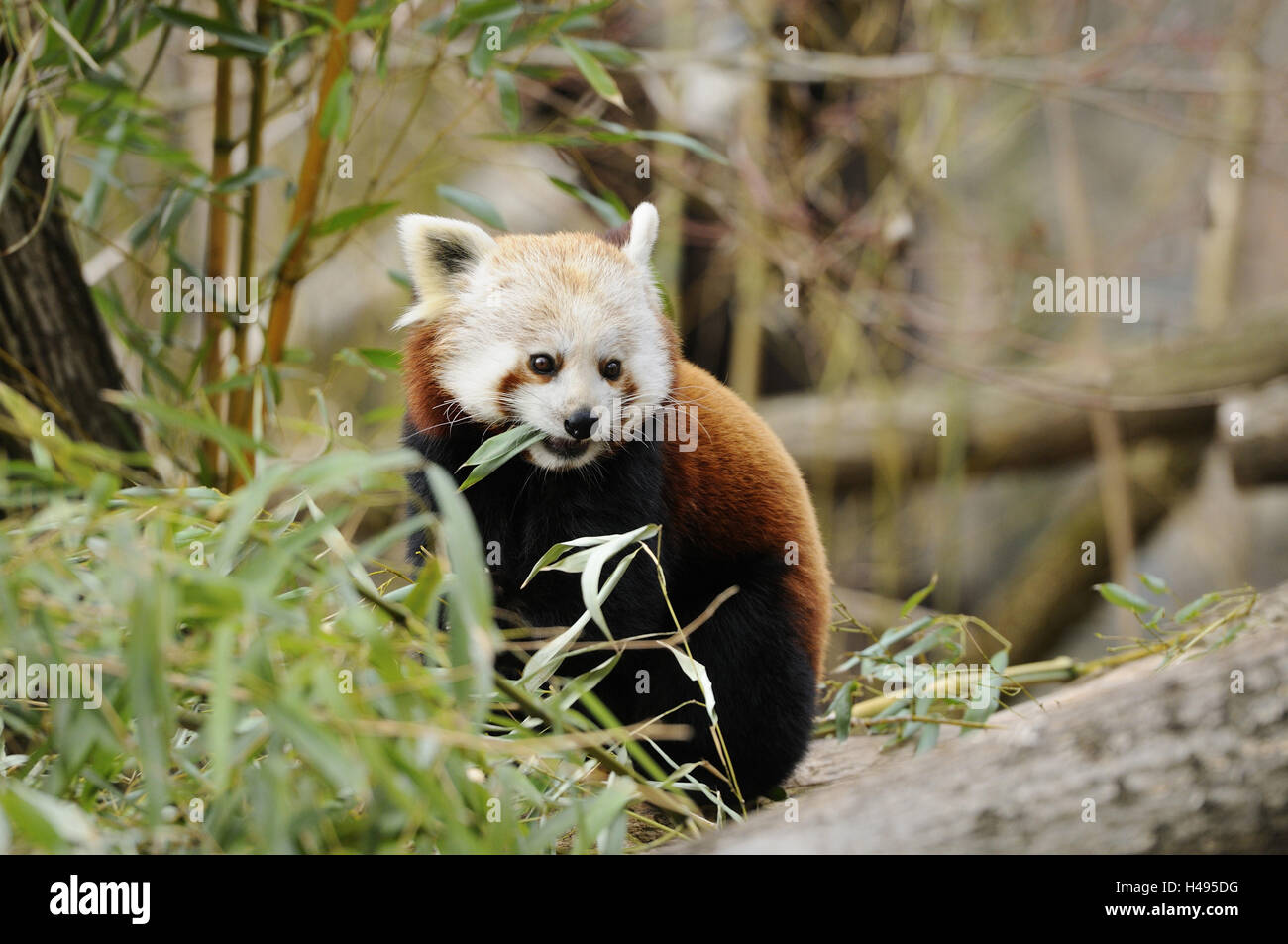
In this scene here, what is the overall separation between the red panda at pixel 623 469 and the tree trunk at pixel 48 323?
916 mm

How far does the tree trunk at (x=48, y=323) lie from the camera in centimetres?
237

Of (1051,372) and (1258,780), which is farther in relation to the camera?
(1051,372)

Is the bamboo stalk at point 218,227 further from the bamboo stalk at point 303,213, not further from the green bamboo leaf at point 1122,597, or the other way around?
the green bamboo leaf at point 1122,597

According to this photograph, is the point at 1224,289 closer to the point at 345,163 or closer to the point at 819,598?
the point at 819,598

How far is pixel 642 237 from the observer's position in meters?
2.12

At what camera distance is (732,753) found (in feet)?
6.70

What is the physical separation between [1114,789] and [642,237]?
1335mm

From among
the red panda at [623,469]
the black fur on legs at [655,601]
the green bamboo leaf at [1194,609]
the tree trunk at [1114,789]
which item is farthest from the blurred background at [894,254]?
the tree trunk at [1114,789]

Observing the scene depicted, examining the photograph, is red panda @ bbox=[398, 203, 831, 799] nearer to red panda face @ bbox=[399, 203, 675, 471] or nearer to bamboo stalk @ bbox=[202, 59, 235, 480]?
red panda face @ bbox=[399, 203, 675, 471]

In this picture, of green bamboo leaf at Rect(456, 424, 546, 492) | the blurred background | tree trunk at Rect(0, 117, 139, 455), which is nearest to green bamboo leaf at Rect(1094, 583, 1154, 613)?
green bamboo leaf at Rect(456, 424, 546, 492)

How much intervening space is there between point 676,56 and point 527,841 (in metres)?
3.36

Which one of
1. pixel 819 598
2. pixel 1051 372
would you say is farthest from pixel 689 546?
pixel 1051 372

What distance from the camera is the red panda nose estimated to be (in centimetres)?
182

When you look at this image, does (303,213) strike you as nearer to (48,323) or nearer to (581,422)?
(48,323)
